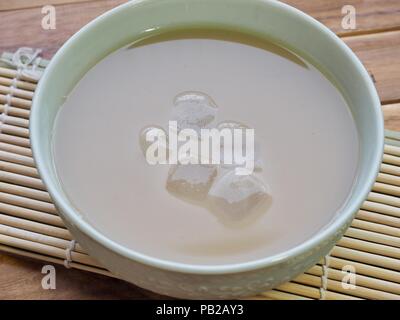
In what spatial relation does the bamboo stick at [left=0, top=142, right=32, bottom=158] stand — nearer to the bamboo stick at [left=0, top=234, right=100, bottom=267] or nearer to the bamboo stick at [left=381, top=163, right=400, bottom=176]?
the bamboo stick at [left=0, top=234, right=100, bottom=267]

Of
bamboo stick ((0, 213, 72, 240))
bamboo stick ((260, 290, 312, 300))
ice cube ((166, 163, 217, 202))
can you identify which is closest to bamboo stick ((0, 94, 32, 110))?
bamboo stick ((0, 213, 72, 240))

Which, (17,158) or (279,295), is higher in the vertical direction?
(17,158)

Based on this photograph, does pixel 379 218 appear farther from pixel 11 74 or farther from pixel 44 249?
pixel 11 74

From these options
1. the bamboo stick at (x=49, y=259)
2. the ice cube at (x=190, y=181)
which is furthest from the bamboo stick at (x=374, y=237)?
the bamboo stick at (x=49, y=259)

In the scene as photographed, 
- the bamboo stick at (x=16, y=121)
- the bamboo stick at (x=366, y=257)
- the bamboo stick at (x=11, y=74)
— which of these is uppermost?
the bamboo stick at (x=11, y=74)

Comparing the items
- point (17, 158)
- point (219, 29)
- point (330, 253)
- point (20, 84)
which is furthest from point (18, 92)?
point (330, 253)

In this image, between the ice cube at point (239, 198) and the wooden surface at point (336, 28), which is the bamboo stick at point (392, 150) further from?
the ice cube at point (239, 198)
